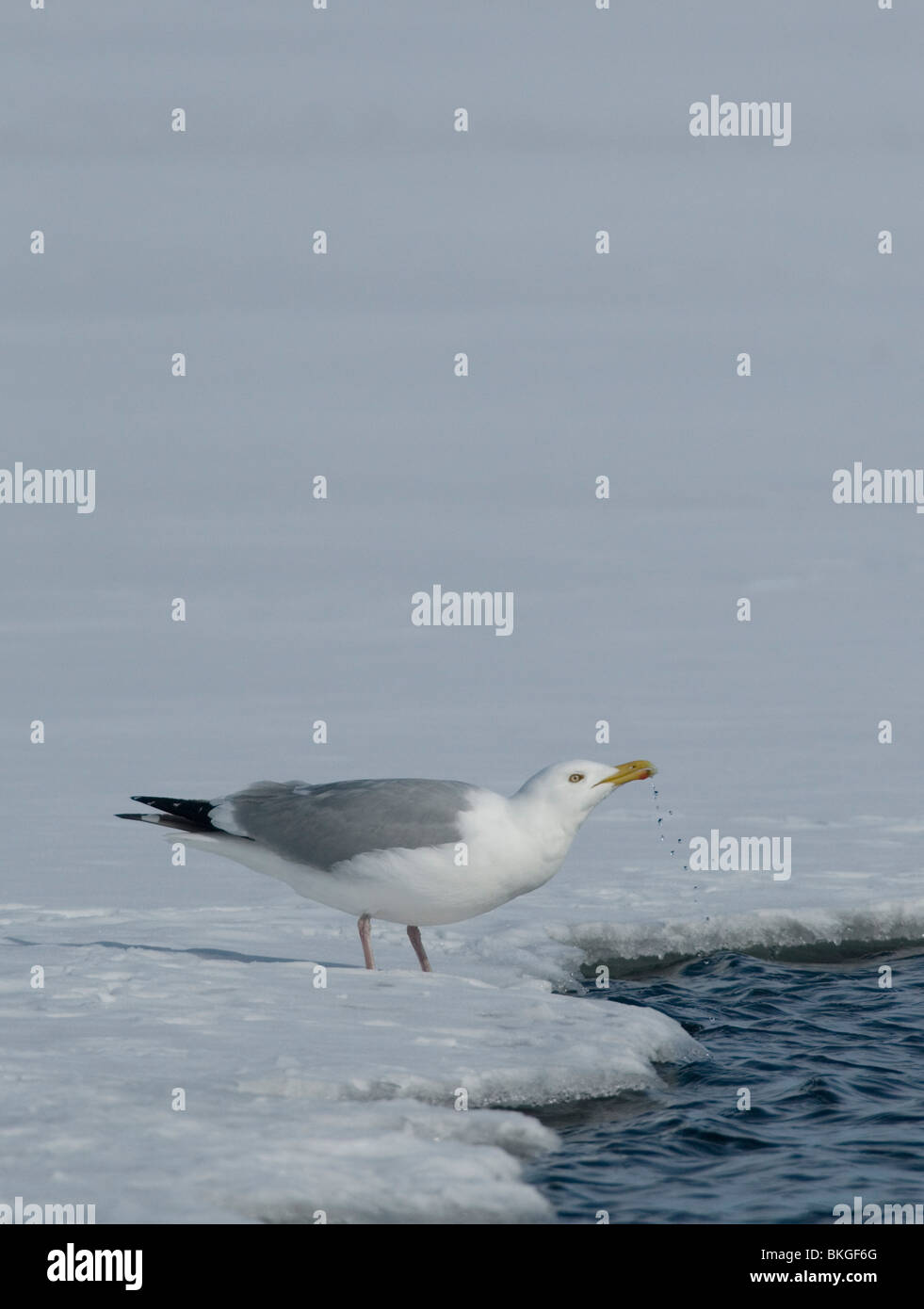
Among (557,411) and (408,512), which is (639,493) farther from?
(557,411)

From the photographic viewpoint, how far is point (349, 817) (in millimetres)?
9305

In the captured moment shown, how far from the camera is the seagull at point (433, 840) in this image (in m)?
9.02

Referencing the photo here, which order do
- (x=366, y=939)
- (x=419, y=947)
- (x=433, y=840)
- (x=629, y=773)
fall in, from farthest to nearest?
(x=419, y=947) → (x=366, y=939) → (x=629, y=773) → (x=433, y=840)

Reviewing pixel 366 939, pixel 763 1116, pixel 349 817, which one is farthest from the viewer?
pixel 366 939

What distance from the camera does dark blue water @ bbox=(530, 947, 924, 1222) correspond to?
21.9 ft

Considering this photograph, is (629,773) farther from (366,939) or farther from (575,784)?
(366,939)

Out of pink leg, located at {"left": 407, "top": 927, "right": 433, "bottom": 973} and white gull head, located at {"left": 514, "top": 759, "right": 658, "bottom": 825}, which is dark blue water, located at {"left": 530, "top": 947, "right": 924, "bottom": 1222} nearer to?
pink leg, located at {"left": 407, "top": 927, "right": 433, "bottom": 973}

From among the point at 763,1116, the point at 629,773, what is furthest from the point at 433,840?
the point at 763,1116

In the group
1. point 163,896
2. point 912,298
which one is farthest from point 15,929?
point 912,298

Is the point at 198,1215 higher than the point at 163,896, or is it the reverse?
the point at 163,896

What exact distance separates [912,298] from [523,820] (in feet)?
150

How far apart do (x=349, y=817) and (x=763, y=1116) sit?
9.24ft

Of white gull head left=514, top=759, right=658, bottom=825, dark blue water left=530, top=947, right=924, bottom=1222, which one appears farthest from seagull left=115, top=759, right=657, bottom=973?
dark blue water left=530, top=947, right=924, bottom=1222
